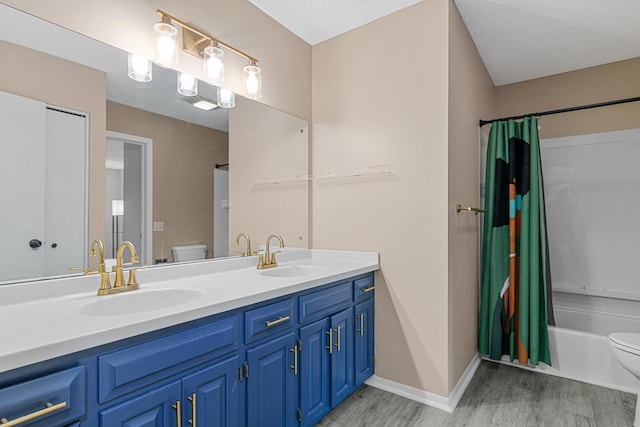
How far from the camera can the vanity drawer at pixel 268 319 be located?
55.2 inches

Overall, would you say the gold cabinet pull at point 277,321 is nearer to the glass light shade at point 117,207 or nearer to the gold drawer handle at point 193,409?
the gold drawer handle at point 193,409

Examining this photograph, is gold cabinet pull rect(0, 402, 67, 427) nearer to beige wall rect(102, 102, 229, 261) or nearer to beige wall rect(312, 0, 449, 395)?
beige wall rect(102, 102, 229, 261)

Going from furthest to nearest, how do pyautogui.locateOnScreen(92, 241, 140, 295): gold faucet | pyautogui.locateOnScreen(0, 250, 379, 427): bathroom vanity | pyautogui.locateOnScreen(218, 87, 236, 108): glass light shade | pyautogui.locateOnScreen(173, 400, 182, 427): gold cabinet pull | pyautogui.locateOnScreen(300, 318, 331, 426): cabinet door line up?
pyautogui.locateOnScreen(218, 87, 236, 108): glass light shade → pyautogui.locateOnScreen(300, 318, 331, 426): cabinet door → pyautogui.locateOnScreen(92, 241, 140, 295): gold faucet → pyautogui.locateOnScreen(173, 400, 182, 427): gold cabinet pull → pyautogui.locateOnScreen(0, 250, 379, 427): bathroom vanity

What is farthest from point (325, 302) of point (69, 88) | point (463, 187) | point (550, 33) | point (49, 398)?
point (550, 33)

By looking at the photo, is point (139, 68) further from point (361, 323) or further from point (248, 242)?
point (361, 323)

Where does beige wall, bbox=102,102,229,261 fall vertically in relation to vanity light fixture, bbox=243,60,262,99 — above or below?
below

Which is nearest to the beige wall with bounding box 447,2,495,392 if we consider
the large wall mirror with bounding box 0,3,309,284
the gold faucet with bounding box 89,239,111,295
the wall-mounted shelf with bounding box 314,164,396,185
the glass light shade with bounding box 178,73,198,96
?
the wall-mounted shelf with bounding box 314,164,396,185

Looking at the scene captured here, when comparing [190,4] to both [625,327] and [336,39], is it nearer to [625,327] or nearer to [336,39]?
[336,39]

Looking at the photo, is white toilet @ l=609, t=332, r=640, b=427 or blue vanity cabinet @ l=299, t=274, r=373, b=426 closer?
blue vanity cabinet @ l=299, t=274, r=373, b=426

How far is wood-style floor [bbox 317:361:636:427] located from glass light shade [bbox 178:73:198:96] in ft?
6.41

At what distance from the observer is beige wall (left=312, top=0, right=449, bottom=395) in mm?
2076

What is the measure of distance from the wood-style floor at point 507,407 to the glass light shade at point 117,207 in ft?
5.01

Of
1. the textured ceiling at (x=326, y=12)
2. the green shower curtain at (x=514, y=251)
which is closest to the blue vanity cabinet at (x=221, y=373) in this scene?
the green shower curtain at (x=514, y=251)

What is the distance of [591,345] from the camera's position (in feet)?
7.78
